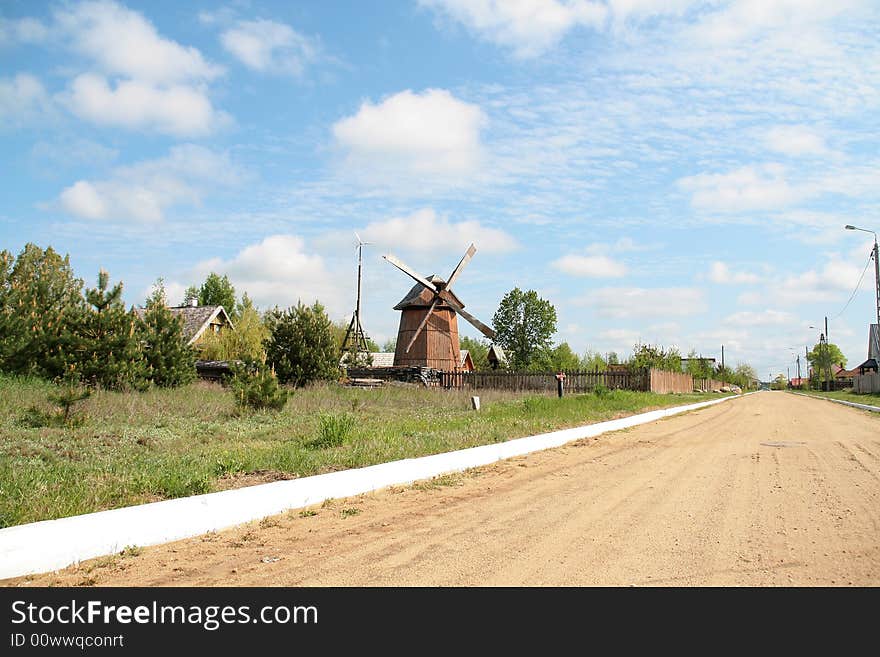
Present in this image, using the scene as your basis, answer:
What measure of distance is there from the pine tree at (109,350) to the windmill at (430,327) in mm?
26380

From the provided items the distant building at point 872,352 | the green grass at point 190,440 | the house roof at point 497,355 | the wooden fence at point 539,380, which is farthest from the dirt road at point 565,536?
the distant building at point 872,352

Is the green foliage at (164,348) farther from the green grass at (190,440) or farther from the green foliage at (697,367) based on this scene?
the green foliage at (697,367)

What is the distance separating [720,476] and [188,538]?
7.20 metres

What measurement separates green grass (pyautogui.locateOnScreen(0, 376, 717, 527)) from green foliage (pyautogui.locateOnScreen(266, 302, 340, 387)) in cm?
498

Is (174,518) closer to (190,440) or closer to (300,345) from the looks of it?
(190,440)

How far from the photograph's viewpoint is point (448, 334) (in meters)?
45.5

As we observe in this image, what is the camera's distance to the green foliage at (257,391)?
618 inches

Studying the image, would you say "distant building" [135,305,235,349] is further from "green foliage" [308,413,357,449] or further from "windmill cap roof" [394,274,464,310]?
"green foliage" [308,413,357,449]

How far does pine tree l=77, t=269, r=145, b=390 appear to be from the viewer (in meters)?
17.6

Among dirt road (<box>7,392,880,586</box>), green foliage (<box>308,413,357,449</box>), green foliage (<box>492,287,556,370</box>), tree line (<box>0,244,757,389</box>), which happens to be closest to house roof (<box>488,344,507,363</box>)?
green foliage (<box>492,287,556,370</box>)

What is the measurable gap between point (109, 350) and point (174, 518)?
13.4 m
